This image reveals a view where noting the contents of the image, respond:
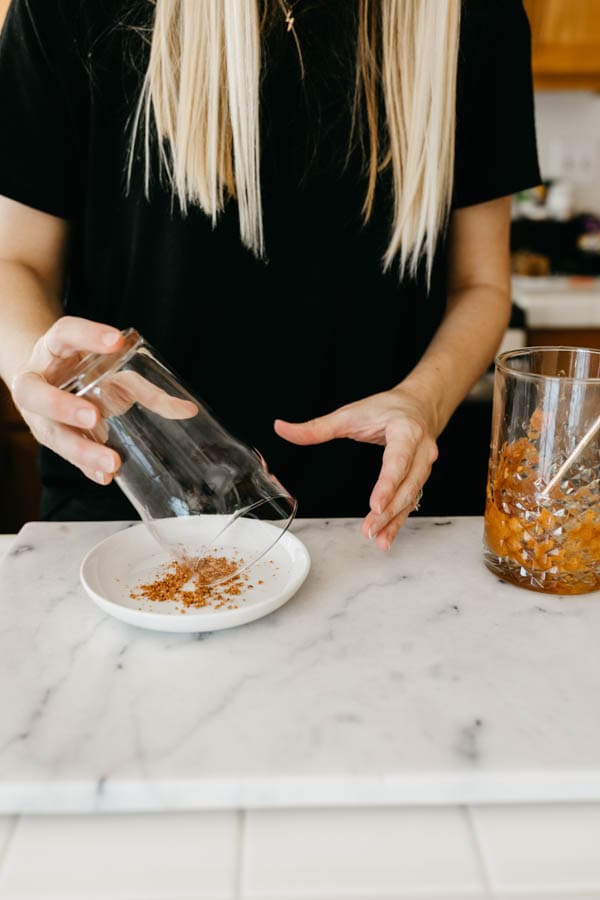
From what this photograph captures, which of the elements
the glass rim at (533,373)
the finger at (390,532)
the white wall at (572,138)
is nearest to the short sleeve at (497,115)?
the glass rim at (533,373)

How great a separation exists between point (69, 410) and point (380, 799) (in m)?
0.35

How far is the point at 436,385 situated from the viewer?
916 mm

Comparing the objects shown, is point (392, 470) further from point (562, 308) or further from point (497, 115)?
point (562, 308)

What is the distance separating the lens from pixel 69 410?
1.98 feet

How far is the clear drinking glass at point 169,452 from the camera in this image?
0.62 m

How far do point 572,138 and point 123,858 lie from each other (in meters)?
2.97

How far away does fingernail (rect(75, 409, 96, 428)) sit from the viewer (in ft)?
1.97

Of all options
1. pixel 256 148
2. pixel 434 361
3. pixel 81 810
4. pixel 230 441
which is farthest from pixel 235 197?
pixel 81 810

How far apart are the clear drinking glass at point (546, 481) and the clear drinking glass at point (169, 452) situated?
195mm

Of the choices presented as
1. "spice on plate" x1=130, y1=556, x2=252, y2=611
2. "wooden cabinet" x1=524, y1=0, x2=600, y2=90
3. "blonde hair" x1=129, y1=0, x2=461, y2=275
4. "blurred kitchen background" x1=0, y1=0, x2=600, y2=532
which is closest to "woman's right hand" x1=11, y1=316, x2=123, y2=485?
"spice on plate" x1=130, y1=556, x2=252, y2=611

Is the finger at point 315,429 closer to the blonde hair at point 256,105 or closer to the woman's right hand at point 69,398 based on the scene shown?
the woman's right hand at point 69,398

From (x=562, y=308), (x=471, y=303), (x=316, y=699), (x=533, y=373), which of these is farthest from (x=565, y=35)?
(x=316, y=699)

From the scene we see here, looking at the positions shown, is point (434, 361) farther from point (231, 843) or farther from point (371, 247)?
point (231, 843)

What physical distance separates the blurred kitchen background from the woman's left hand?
0.88m
